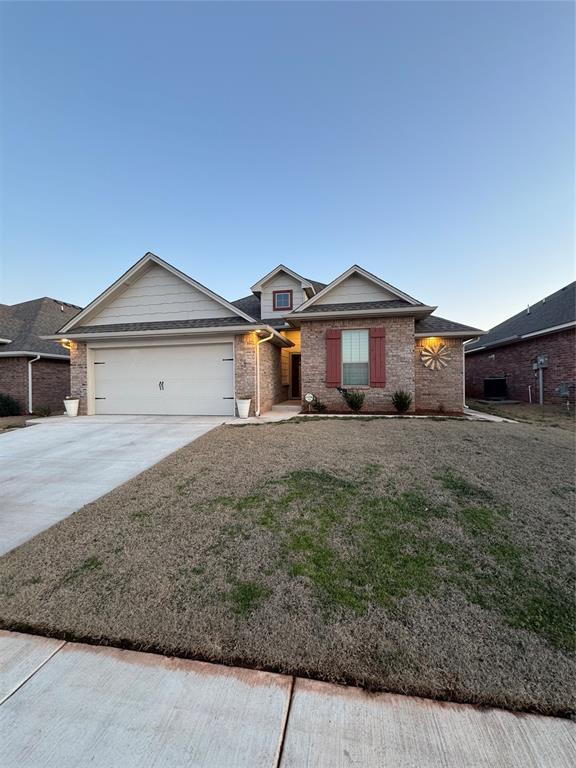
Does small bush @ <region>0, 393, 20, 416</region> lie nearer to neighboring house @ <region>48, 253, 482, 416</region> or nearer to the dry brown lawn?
neighboring house @ <region>48, 253, 482, 416</region>

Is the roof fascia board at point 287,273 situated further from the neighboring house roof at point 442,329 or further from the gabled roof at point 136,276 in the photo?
the neighboring house roof at point 442,329

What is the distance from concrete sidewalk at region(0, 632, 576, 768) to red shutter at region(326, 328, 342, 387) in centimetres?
894

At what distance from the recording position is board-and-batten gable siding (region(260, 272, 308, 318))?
13289 mm

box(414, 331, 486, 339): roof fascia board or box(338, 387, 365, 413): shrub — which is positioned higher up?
box(414, 331, 486, 339): roof fascia board

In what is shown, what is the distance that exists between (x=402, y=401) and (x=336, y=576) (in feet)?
26.4

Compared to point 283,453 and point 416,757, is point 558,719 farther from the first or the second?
point 283,453

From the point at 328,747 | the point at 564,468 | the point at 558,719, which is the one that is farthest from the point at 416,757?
the point at 564,468

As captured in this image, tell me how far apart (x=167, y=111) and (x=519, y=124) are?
12.3 metres

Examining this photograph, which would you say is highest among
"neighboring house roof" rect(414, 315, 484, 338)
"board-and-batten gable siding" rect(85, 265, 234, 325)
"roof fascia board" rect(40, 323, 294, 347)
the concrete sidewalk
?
"board-and-batten gable siding" rect(85, 265, 234, 325)

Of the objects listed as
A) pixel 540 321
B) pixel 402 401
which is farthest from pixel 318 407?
pixel 540 321

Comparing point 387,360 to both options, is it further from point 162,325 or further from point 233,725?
point 233,725

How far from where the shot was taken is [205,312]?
10172 mm

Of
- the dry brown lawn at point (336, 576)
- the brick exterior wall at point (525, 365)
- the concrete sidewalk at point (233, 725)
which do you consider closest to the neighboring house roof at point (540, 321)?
the brick exterior wall at point (525, 365)

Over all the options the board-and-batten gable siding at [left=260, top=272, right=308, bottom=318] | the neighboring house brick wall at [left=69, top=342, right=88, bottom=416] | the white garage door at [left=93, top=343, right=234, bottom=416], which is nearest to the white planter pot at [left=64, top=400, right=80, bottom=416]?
the neighboring house brick wall at [left=69, top=342, right=88, bottom=416]
